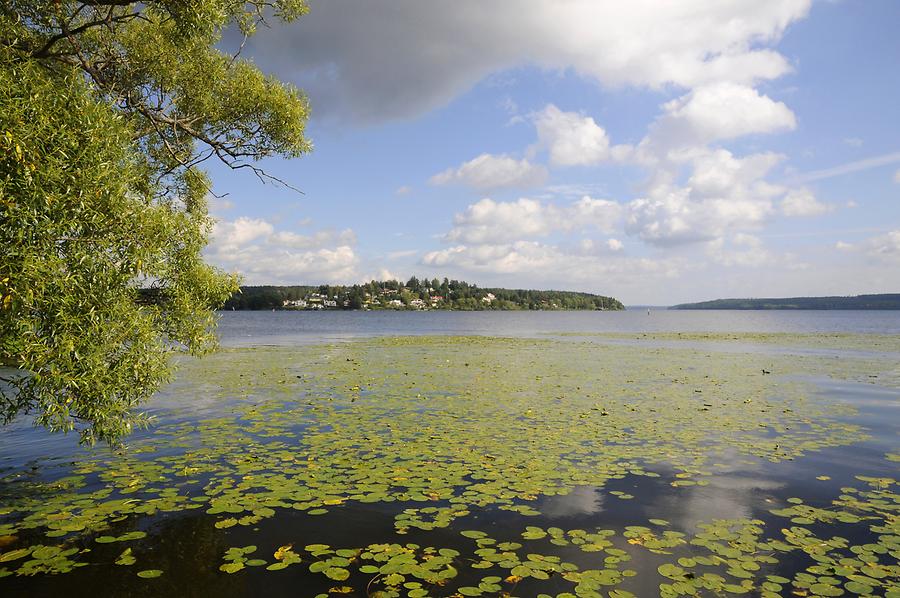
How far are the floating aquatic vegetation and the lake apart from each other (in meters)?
0.06

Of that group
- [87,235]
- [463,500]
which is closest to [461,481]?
[463,500]

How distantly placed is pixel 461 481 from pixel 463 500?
1172 mm

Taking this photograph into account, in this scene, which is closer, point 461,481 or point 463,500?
point 463,500

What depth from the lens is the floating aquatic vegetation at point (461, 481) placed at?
26.0ft

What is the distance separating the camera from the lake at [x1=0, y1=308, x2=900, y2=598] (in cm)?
773

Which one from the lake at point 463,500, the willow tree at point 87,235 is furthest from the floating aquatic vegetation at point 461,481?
the willow tree at point 87,235

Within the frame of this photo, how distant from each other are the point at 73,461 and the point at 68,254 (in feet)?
22.8

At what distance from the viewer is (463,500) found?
10.7m

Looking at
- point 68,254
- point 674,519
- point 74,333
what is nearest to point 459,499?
point 674,519

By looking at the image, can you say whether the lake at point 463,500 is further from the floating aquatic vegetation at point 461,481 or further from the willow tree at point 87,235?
the willow tree at point 87,235

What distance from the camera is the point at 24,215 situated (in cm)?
845

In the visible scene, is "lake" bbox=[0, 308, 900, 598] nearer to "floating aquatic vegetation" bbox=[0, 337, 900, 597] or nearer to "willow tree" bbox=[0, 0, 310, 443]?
"floating aquatic vegetation" bbox=[0, 337, 900, 597]

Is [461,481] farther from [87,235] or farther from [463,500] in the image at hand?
[87,235]

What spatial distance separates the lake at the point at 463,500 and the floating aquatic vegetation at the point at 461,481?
0.18 ft
